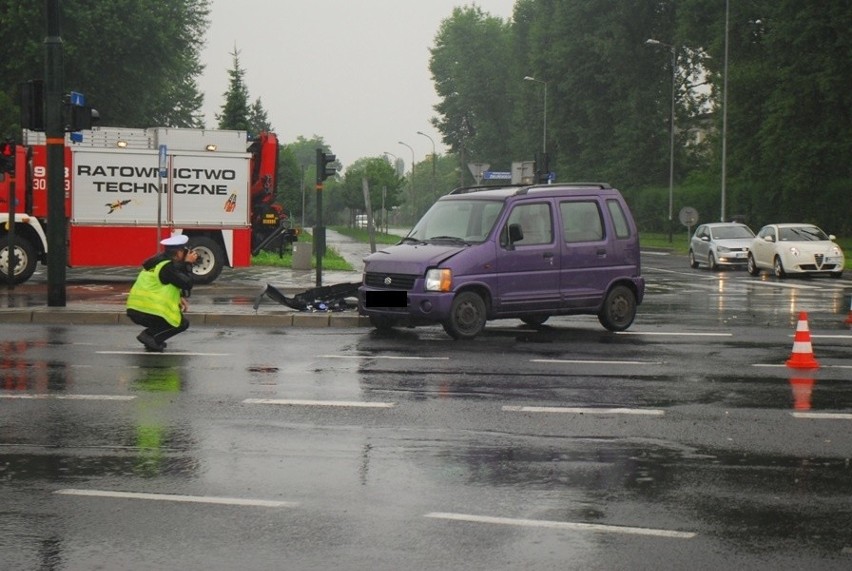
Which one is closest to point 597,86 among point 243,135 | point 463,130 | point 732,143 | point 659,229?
point 659,229

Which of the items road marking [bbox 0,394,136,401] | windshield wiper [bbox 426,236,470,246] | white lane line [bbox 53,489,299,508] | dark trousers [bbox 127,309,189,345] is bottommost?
white lane line [bbox 53,489,299,508]

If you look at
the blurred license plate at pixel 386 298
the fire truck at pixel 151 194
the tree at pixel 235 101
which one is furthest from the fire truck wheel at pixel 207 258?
the tree at pixel 235 101

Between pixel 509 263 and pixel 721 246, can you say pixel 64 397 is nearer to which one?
pixel 509 263

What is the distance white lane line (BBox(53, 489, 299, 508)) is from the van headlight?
9043 mm

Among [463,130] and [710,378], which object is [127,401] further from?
[463,130]

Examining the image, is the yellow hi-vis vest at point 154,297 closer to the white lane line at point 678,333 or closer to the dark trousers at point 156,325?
the dark trousers at point 156,325

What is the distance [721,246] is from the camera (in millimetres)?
38938

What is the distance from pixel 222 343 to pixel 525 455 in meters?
7.91

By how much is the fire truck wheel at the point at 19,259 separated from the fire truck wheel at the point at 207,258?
10.8ft

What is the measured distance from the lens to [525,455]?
8.33m

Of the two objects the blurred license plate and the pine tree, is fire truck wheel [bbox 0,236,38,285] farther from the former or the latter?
the pine tree

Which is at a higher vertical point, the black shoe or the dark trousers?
the dark trousers

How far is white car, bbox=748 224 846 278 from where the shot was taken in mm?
33000

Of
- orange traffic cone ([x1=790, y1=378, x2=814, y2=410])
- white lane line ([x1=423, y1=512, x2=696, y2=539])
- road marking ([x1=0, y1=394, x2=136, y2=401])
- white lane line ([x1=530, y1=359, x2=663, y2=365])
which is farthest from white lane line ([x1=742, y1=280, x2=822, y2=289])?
white lane line ([x1=423, y1=512, x2=696, y2=539])
